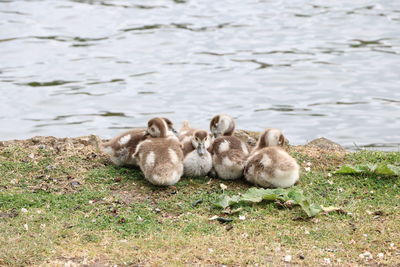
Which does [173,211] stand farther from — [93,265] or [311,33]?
[311,33]

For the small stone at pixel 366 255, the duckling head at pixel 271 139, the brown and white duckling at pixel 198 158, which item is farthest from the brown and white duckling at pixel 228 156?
the small stone at pixel 366 255

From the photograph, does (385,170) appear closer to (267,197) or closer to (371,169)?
(371,169)

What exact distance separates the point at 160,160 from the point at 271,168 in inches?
49.8

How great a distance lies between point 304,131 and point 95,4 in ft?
42.1

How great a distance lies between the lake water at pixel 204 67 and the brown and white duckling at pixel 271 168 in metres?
5.03

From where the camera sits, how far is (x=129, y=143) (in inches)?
355

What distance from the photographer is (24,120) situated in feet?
48.2

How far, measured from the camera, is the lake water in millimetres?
14555

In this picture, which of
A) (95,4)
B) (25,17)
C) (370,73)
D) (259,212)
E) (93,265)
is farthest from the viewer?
(95,4)

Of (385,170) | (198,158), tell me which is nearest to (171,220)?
(198,158)

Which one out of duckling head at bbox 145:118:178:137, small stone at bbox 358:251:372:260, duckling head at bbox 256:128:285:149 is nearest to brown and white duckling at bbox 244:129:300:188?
duckling head at bbox 256:128:285:149

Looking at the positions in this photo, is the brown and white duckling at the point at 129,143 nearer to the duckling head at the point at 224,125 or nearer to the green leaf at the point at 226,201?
the duckling head at the point at 224,125

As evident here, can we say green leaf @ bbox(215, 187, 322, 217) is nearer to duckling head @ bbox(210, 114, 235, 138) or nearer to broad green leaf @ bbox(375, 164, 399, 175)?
broad green leaf @ bbox(375, 164, 399, 175)

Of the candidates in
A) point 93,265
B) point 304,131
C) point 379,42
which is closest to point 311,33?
point 379,42
